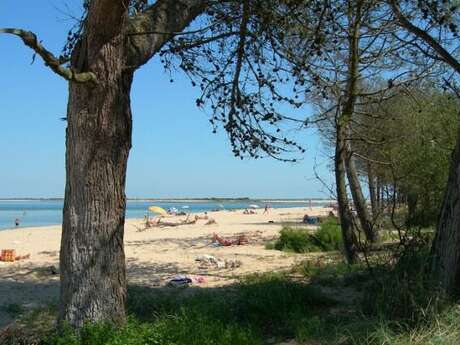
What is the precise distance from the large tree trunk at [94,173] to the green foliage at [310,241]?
30.7 ft

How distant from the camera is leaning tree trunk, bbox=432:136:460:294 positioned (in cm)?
557

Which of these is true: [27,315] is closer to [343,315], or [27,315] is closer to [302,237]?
[343,315]

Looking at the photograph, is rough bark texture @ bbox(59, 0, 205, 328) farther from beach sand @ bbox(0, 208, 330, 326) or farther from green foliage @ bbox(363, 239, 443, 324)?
green foliage @ bbox(363, 239, 443, 324)

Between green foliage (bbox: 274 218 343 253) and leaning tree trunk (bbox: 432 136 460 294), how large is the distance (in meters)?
8.64

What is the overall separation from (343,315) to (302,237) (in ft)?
29.0

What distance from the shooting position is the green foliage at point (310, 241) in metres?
14.5

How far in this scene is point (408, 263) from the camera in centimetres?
562

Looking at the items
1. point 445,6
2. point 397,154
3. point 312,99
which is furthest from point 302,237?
point 445,6

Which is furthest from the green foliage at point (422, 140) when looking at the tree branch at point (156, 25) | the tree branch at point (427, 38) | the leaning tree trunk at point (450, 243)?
the tree branch at point (156, 25)

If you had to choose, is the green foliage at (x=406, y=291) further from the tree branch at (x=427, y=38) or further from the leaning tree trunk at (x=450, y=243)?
the tree branch at (x=427, y=38)

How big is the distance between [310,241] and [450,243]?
940cm

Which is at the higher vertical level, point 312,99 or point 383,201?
point 312,99

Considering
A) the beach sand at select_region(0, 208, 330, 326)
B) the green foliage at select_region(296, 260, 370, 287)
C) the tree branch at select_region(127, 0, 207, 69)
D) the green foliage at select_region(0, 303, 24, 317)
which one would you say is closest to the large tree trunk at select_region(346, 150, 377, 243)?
the green foliage at select_region(296, 260, 370, 287)

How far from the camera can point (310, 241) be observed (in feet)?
49.1
